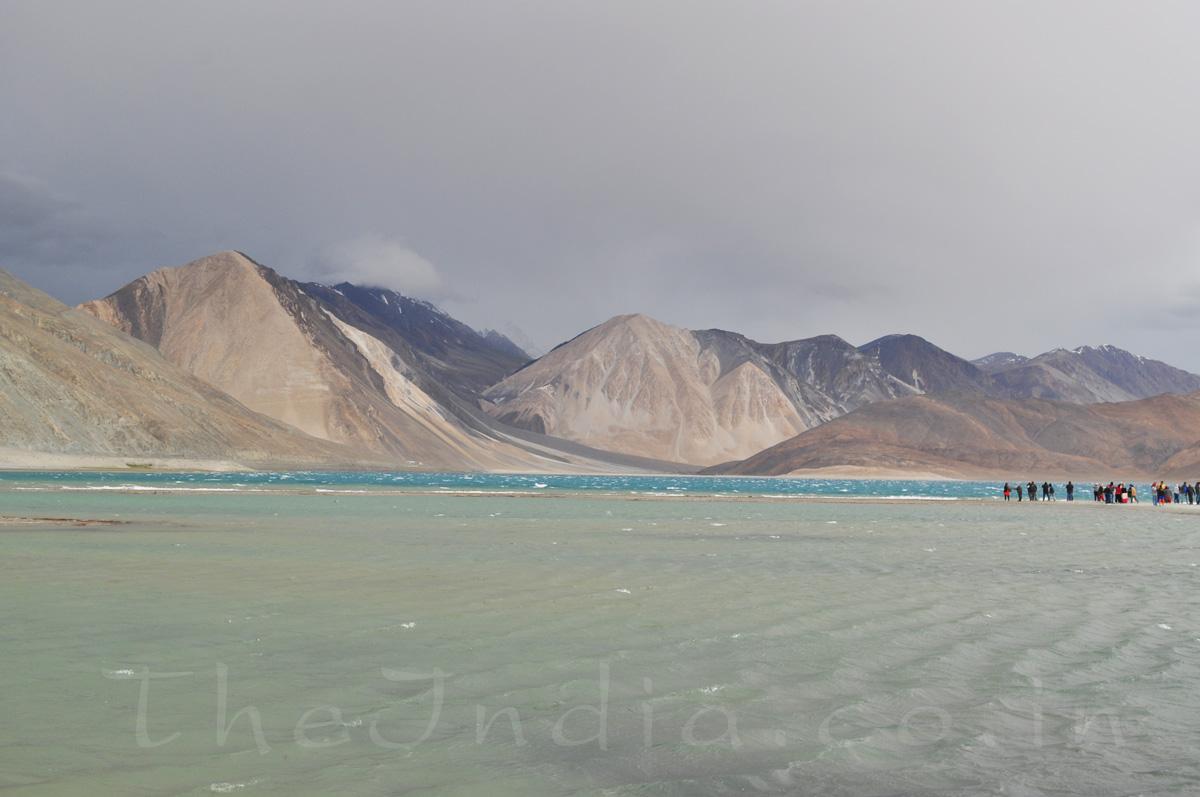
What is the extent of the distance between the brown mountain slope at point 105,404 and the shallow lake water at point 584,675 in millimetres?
106947

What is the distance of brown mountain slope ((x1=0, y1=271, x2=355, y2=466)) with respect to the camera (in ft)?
395

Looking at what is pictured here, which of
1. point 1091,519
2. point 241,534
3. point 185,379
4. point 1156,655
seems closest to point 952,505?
point 1091,519

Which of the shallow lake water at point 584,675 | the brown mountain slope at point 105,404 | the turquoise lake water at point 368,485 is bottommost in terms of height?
the shallow lake water at point 584,675

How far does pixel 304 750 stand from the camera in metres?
8.02

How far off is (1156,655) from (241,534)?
25893mm

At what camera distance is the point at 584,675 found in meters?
11.0

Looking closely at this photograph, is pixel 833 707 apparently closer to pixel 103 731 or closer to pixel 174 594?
pixel 103 731

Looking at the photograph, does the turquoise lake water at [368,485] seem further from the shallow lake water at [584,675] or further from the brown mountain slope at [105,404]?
the shallow lake water at [584,675]

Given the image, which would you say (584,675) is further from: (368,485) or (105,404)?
(105,404)

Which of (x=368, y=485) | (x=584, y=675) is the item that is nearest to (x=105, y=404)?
(x=368, y=485)

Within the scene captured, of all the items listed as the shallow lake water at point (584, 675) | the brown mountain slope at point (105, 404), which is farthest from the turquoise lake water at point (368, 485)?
the shallow lake water at point (584, 675)

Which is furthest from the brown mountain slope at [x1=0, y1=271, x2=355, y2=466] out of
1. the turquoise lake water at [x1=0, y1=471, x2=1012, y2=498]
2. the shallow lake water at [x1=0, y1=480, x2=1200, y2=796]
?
the shallow lake water at [x1=0, y1=480, x2=1200, y2=796]

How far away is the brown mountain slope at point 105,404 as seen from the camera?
120 metres

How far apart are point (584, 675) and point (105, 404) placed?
13908cm
